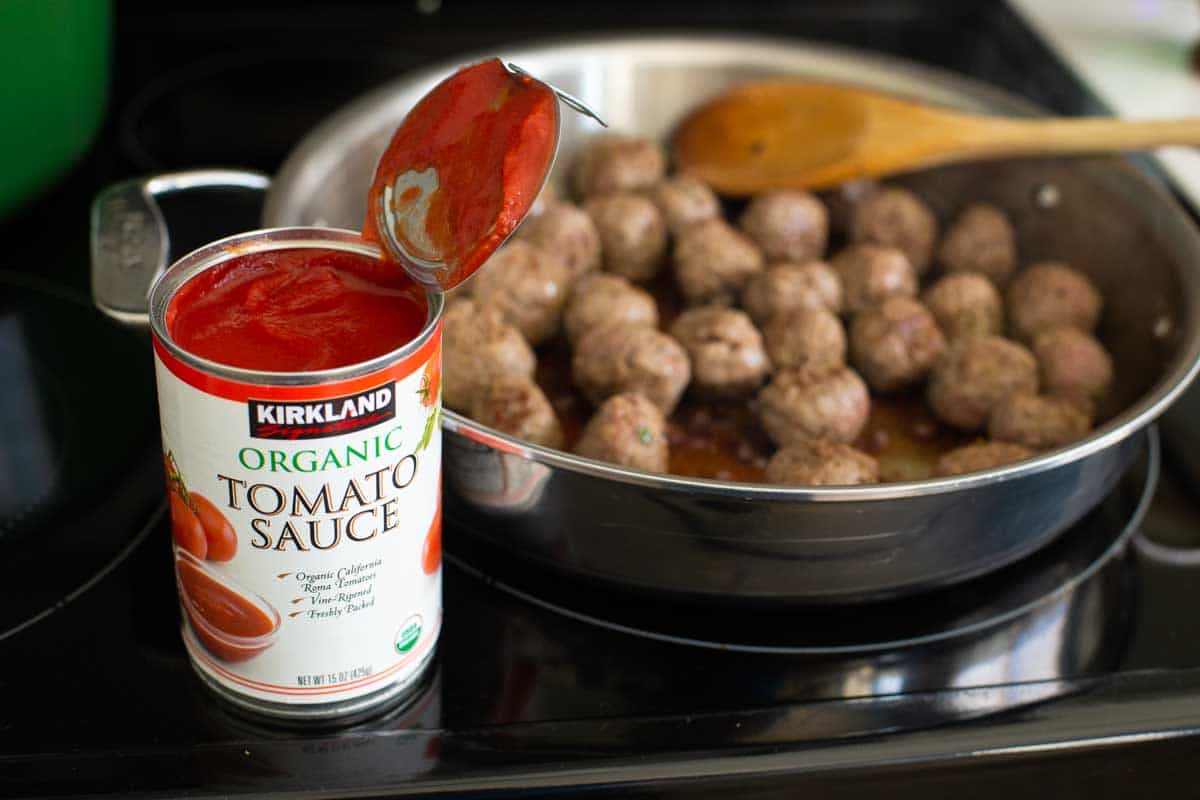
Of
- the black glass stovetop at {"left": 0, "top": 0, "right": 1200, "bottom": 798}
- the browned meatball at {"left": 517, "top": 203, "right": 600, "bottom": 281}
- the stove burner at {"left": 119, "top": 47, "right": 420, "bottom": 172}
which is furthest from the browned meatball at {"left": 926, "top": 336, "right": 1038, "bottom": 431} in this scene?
the stove burner at {"left": 119, "top": 47, "right": 420, "bottom": 172}

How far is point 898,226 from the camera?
4.50 feet

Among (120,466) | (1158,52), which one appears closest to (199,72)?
(120,466)

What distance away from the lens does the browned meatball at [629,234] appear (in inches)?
52.4

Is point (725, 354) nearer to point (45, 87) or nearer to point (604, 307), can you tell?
point (604, 307)

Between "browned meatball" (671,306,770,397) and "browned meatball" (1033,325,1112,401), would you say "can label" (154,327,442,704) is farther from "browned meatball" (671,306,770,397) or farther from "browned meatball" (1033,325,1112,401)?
"browned meatball" (1033,325,1112,401)

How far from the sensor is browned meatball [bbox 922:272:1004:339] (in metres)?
1.27

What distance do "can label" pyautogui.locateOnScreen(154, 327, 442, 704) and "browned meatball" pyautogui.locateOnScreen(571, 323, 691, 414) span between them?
0.35 metres

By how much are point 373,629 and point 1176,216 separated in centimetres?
90

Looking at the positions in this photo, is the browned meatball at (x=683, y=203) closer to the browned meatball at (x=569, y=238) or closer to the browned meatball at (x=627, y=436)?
the browned meatball at (x=569, y=238)

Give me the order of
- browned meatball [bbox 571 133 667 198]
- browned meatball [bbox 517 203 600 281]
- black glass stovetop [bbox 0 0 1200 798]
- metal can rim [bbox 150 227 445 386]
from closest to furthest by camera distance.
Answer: metal can rim [bbox 150 227 445 386], black glass stovetop [bbox 0 0 1200 798], browned meatball [bbox 517 203 600 281], browned meatball [bbox 571 133 667 198]

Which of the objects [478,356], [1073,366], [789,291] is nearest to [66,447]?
[478,356]

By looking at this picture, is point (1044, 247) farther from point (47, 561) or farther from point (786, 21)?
point (47, 561)

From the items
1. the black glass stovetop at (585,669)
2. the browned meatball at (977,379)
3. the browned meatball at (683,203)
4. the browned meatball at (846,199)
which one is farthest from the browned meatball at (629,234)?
the black glass stovetop at (585,669)

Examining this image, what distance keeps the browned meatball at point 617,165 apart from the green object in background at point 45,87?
0.54m
